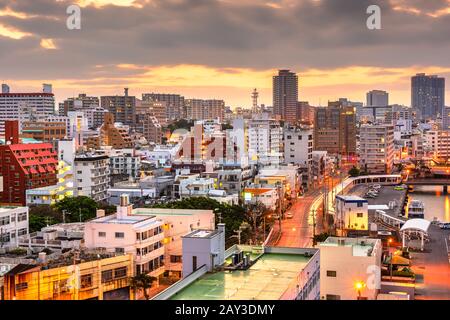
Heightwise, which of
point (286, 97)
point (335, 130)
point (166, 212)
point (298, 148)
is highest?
point (286, 97)

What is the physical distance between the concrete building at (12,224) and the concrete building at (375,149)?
1439cm

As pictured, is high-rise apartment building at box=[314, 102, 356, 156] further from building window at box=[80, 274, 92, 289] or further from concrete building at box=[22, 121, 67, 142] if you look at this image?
building window at box=[80, 274, 92, 289]

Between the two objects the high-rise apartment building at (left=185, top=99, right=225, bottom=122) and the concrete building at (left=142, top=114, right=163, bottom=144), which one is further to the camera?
the high-rise apartment building at (left=185, top=99, right=225, bottom=122)

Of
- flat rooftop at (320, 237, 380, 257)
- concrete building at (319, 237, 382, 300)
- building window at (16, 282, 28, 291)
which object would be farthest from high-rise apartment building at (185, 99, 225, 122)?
building window at (16, 282, 28, 291)

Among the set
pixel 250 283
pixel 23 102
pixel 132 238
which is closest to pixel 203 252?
pixel 250 283

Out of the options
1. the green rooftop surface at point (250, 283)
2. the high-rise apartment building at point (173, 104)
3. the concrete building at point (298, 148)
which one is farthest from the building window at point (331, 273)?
the high-rise apartment building at point (173, 104)

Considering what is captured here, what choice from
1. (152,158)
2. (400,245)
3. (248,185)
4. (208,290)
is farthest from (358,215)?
(152,158)

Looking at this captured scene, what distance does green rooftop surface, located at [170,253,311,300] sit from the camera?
2.81 m

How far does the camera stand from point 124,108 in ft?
94.6

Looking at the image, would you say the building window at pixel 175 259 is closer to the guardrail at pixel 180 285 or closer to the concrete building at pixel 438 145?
the guardrail at pixel 180 285

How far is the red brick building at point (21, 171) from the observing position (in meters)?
10.4

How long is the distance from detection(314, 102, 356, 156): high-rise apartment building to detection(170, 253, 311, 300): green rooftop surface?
22151 millimetres

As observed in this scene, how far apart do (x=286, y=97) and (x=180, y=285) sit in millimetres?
34669

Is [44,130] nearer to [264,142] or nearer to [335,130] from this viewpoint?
[264,142]
